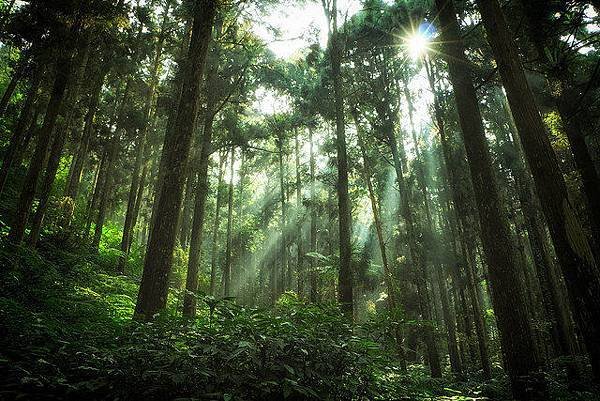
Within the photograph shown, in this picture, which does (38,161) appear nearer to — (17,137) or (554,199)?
(17,137)

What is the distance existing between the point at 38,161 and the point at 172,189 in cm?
331

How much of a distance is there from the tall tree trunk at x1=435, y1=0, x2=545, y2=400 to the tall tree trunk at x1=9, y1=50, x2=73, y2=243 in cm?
821

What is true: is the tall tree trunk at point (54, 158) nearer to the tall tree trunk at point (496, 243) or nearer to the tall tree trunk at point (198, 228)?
the tall tree trunk at point (198, 228)

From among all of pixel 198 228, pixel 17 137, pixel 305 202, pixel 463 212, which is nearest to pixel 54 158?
pixel 17 137

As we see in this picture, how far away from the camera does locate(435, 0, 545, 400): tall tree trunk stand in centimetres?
534

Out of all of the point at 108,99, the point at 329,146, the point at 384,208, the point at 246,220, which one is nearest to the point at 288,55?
the point at 329,146

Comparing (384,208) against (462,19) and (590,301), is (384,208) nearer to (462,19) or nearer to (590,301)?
(462,19)

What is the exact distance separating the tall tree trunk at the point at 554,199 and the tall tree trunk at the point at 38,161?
8616mm

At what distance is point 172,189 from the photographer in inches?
250

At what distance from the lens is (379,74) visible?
56.7 feet

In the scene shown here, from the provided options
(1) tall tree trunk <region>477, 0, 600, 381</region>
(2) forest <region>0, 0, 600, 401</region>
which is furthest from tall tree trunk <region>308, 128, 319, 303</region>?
(1) tall tree trunk <region>477, 0, 600, 381</region>

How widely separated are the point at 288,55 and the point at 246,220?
24.2 metres

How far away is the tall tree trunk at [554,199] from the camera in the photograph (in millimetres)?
4516

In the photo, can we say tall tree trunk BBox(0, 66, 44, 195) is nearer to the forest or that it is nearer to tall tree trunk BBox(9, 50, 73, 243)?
the forest
